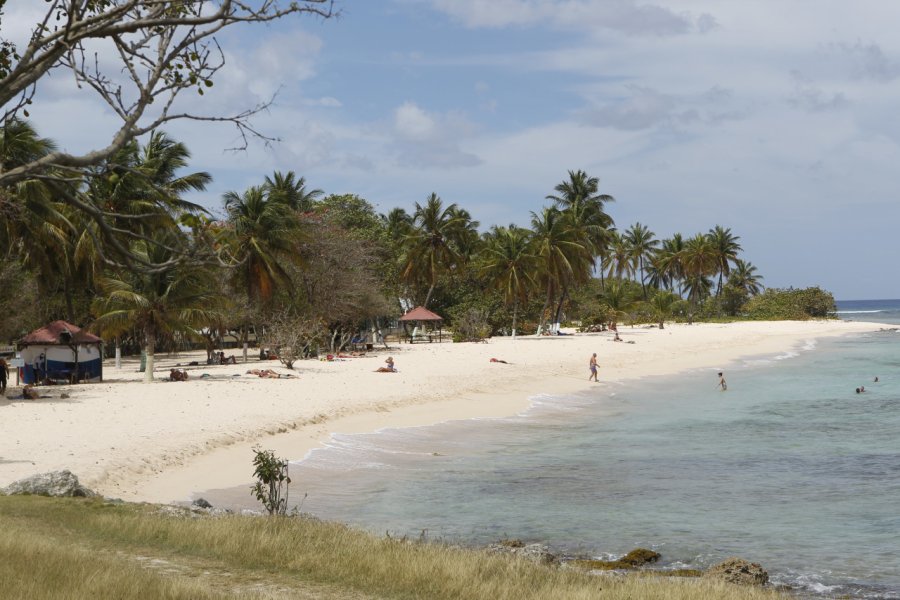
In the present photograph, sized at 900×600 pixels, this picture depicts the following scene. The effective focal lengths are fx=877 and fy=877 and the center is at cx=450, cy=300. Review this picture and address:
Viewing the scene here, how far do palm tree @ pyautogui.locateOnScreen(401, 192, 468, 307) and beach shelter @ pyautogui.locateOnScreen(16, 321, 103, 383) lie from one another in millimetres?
33921

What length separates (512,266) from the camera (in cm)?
5622

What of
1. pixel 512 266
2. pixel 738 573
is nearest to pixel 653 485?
pixel 738 573

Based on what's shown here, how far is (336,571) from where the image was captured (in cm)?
833

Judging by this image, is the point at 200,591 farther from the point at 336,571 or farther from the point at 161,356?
the point at 161,356

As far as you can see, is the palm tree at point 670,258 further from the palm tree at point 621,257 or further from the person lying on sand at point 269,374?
the person lying on sand at point 269,374

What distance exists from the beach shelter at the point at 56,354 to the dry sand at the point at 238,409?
1.19 meters

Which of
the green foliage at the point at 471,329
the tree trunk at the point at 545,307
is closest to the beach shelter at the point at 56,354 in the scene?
the green foliage at the point at 471,329

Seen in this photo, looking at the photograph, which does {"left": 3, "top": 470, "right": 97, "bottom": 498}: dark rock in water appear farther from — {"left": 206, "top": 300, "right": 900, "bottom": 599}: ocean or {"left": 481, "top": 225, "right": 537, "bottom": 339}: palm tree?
{"left": 481, "top": 225, "right": 537, "bottom": 339}: palm tree

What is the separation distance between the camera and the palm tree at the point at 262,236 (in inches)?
1558

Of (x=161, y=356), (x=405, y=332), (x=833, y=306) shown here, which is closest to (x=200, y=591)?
(x=161, y=356)

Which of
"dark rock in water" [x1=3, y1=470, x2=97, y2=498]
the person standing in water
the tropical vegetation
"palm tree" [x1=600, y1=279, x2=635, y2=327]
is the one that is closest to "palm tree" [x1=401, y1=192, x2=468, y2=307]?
the tropical vegetation

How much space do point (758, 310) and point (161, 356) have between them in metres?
73.7

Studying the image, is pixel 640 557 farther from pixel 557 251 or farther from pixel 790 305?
pixel 790 305

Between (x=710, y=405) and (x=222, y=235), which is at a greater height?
(x=222, y=235)
